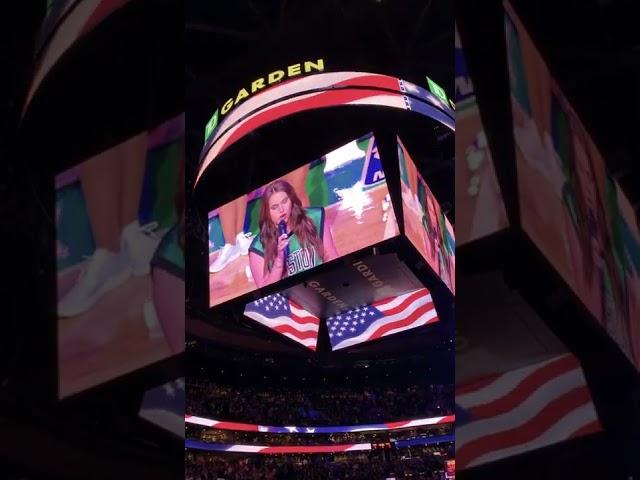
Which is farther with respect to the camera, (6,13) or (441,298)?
(441,298)

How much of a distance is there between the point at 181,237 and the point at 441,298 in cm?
703

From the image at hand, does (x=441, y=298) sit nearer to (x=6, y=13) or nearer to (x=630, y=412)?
(x=630, y=412)

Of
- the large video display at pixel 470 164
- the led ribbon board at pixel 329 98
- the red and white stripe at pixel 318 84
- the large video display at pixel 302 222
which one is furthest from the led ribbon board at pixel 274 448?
the large video display at pixel 470 164

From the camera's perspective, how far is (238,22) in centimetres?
727

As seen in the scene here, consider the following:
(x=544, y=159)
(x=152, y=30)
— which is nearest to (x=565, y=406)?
(x=544, y=159)

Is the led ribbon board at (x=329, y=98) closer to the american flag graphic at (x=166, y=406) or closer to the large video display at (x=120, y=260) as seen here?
the large video display at (x=120, y=260)

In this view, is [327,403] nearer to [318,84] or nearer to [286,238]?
[286,238]

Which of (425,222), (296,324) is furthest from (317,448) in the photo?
(425,222)

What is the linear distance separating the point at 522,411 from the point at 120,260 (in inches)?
149

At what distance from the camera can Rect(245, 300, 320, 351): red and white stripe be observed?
9078 mm

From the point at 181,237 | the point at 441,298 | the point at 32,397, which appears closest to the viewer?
the point at 181,237

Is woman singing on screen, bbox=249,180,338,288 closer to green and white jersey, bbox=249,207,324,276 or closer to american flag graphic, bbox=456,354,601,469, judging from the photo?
green and white jersey, bbox=249,207,324,276

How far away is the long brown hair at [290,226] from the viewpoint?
7.09 m

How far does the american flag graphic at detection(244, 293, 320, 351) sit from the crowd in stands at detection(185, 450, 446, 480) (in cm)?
844
